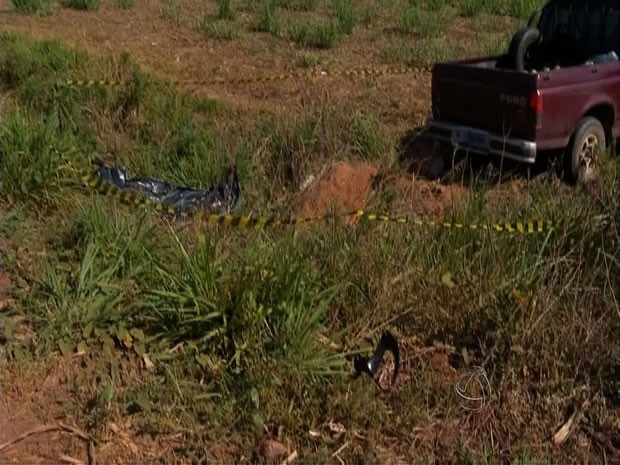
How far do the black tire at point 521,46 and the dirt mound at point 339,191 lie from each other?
187 centimetres

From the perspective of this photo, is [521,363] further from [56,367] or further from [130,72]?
[130,72]

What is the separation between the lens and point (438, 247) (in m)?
4.38

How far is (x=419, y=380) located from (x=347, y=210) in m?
2.07

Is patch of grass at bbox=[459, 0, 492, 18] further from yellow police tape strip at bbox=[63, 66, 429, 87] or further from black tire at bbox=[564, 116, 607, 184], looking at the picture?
black tire at bbox=[564, 116, 607, 184]

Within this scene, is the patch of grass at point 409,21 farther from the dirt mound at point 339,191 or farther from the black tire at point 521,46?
the dirt mound at point 339,191

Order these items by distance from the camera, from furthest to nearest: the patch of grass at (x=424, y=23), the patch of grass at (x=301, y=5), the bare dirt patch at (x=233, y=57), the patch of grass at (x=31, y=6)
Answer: the patch of grass at (x=301, y=5) < the patch of grass at (x=31, y=6) < the patch of grass at (x=424, y=23) < the bare dirt patch at (x=233, y=57)

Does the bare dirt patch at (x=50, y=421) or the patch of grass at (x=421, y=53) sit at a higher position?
the patch of grass at (x=421, y=53)

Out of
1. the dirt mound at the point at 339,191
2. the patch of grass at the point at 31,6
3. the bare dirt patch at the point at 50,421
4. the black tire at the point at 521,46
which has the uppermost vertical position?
the black tire at the point at 521,46

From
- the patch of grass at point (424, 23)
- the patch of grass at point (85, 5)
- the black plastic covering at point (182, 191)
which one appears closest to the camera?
the black plastic covering at point (182, 191)

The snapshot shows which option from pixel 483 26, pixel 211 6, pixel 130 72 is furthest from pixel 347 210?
pixel 211 6

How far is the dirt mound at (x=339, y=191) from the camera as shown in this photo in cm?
564

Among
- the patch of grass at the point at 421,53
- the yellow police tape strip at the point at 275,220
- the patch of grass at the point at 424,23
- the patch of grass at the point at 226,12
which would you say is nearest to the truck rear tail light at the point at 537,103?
the yellow police tape strip at the point at 275,220

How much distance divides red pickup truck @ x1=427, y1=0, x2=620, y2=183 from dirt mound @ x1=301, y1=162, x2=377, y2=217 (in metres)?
0.98

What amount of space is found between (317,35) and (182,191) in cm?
589
